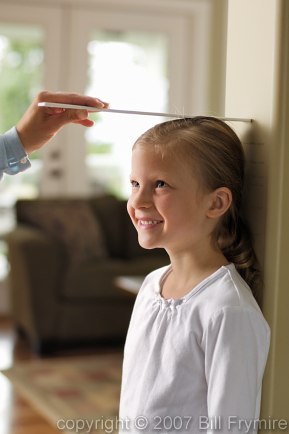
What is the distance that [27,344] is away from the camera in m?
5.09

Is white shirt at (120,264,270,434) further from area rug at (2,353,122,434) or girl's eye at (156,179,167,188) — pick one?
area rug at (2,353,122,434)

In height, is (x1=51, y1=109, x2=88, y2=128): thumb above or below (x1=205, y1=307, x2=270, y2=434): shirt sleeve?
above

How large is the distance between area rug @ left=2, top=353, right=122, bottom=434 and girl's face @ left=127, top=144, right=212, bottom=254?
2.00m

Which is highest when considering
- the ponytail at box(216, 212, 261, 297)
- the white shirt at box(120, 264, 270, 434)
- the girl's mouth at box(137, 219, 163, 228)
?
the girl's mouth at box(137, 219, 163, 228)

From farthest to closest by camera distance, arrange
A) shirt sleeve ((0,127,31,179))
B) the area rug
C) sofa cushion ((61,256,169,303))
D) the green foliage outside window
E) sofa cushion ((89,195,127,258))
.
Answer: the green foliage outside window, sofa cushion ((89,195,127,258)), sofa cushion ((61,256,169,303)), the area rug, shirt sleeve ((0,127,31,179))

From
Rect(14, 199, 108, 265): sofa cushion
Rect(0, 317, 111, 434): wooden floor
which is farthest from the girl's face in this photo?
Rect(14, 199, 108, 265): sofa cushion

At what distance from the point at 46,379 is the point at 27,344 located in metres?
0.86

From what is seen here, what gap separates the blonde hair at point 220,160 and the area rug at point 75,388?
6.65 feet

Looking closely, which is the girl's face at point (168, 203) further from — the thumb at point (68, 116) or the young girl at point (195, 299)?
the thumb at point (68, 116)

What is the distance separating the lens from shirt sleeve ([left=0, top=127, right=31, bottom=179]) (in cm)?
137

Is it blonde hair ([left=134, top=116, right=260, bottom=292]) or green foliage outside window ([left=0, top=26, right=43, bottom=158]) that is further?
green foliage outside window ([left=0, top=26, right=43, bottom=158])

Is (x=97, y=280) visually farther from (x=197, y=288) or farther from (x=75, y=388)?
(x=197, y=288)

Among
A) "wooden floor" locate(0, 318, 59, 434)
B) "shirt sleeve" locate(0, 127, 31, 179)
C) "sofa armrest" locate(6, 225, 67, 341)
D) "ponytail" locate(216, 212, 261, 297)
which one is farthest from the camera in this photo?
"sofa armrest" locate(6, 225, 67, 341)

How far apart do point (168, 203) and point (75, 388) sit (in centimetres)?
307
